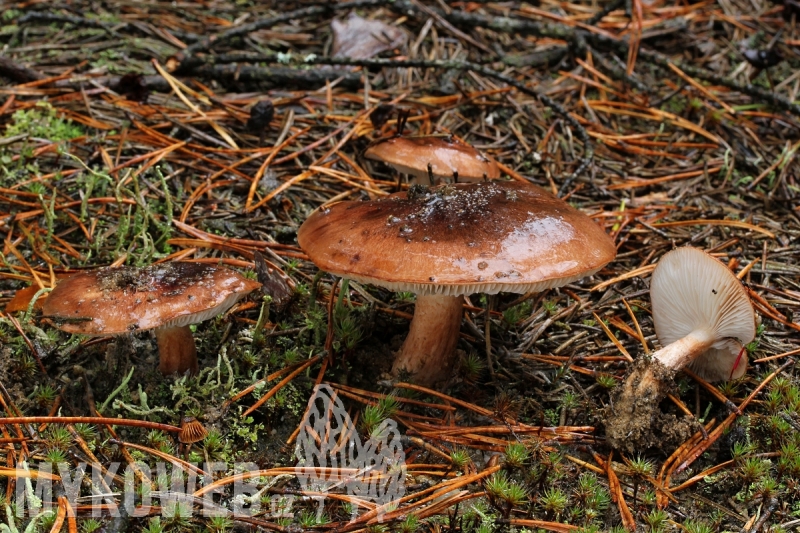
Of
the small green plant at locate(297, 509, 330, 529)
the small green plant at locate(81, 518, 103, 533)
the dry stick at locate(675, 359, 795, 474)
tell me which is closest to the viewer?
the small green plant at locate(81, 518, 103, 533)

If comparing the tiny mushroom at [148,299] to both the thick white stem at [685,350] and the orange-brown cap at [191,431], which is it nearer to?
the orange-brown cap at [191,431]

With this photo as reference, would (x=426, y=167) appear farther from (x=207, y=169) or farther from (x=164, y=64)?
(x=164, y=64)

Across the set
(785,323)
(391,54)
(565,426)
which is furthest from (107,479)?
(391,54)

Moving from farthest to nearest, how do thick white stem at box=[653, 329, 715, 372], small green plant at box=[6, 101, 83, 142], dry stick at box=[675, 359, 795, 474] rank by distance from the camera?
small green plant at box=[6, 101, 83, 142]
thick white stem at box=[653, 329, 715, 372]
dry stick at box=[675, 359, 795, 474]

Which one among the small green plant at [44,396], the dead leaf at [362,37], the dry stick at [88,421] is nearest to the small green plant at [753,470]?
the dry stick at [88,421]

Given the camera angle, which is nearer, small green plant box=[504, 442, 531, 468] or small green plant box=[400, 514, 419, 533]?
small green plant box=[400, 514, 419, 533]

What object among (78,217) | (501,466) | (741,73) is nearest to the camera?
(501,466)

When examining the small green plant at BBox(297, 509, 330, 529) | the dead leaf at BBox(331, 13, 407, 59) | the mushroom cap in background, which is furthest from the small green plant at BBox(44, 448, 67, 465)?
the dead leaf at BBox(331, 13, 407, 59)

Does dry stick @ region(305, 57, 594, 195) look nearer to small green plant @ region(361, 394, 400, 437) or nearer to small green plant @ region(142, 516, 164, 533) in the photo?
small green plant @ region(361, 394, 400, 437)
